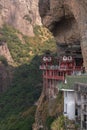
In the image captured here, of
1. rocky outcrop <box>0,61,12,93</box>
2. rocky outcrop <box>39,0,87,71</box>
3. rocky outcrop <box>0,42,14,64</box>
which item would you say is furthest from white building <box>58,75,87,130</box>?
rocky outcrop <box>0,42,14,64</box>

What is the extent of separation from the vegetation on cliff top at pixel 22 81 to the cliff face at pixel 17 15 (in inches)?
→ 75.3

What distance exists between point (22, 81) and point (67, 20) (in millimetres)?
33278

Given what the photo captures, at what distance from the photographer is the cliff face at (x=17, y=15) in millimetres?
113000

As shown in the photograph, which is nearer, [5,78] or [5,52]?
[5,78]

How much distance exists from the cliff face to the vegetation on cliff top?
1.91 metres

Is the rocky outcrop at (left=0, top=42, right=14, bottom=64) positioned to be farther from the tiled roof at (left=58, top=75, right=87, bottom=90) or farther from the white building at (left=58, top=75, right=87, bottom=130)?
the white building at (left=58, top=75, right=87, bottom=130)

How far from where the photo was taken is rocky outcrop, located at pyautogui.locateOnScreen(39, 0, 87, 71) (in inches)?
1464

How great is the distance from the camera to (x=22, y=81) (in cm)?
7619

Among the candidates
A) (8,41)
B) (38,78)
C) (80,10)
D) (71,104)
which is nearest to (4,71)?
(38,78)

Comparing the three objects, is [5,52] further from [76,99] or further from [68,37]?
[76,99]

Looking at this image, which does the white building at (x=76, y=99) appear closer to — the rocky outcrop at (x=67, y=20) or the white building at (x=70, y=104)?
the white building at (x=70, y=104)

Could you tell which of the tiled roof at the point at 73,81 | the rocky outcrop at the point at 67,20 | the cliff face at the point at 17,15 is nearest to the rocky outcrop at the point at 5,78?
the cliff face at the point at 17,15

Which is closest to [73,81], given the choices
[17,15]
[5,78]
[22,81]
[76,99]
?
[76,99]

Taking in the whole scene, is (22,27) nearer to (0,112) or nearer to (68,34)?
(0,112)
